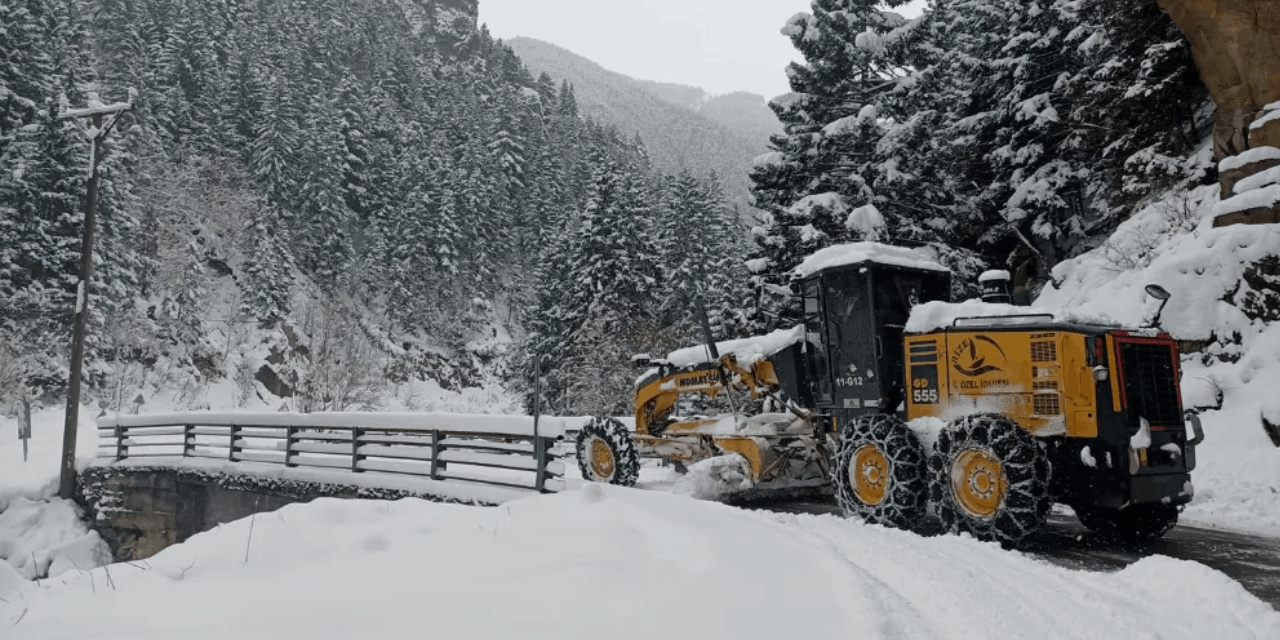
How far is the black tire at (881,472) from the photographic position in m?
7.54

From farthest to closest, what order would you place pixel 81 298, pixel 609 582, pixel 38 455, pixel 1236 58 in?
1. pixel 38 455
2. pixel 81 298
3. pixel 1236 58
4. pixel 609 582

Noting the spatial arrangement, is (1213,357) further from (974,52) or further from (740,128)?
(740,128)

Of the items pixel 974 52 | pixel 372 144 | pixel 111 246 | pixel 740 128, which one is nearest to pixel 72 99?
pixel 111 246

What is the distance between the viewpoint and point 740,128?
180 metres

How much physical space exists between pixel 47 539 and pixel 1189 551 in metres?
19.0

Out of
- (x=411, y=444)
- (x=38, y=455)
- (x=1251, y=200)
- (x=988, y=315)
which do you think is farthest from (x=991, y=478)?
(x=38, y=455)

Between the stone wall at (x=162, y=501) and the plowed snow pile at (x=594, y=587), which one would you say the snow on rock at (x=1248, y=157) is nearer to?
the plowed snow pile at (x=594, y=587)

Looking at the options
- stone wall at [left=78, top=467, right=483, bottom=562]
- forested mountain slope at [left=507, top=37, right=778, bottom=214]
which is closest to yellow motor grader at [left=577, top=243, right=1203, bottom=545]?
stone wall at [left=78, top=467, right=483, bottom=562]

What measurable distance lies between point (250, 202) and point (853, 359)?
45082 millimetres

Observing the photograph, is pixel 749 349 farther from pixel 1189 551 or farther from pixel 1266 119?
pixel 1266 119

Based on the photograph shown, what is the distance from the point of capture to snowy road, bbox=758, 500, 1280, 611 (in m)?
5.81

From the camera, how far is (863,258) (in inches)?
347

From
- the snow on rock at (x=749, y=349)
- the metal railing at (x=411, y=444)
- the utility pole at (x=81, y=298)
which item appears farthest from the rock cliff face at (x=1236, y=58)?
the utility pole at (x=81, y=298)

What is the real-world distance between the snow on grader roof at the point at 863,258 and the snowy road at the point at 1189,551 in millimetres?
3287
